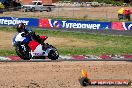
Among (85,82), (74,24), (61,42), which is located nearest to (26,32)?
(85,82)

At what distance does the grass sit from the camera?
68.6 ft

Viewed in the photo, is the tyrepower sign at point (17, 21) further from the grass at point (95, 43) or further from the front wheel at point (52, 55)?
the front wheel at point (52, 55)

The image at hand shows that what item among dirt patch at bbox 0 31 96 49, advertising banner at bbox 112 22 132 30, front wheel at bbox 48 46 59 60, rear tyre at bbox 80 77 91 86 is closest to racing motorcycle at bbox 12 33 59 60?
front wheel at bbox 48 46 59 60

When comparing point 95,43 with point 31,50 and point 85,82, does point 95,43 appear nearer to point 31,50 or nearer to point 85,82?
point 31,50

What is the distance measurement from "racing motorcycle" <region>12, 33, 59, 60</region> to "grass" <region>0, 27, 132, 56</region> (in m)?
2.89

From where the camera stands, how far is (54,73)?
1417 cm

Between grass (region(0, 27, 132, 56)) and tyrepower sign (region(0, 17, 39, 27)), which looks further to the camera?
tyrepower sign (region(0, 17, 39, 27))

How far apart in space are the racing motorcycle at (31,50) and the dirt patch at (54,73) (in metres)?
1.06

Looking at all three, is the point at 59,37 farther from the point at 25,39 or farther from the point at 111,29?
the point at 25,39

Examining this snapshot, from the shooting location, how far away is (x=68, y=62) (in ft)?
54.6

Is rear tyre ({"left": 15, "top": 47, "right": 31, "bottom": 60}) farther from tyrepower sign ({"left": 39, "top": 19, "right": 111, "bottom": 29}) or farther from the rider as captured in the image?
tyrepower sign ({"left": 39, "top": 19, "right": 111, "bottom": 29})

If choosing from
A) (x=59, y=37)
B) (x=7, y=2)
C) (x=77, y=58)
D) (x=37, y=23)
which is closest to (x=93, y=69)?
(x=77, y=58)

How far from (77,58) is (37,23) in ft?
55.2

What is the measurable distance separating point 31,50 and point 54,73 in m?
3.31
